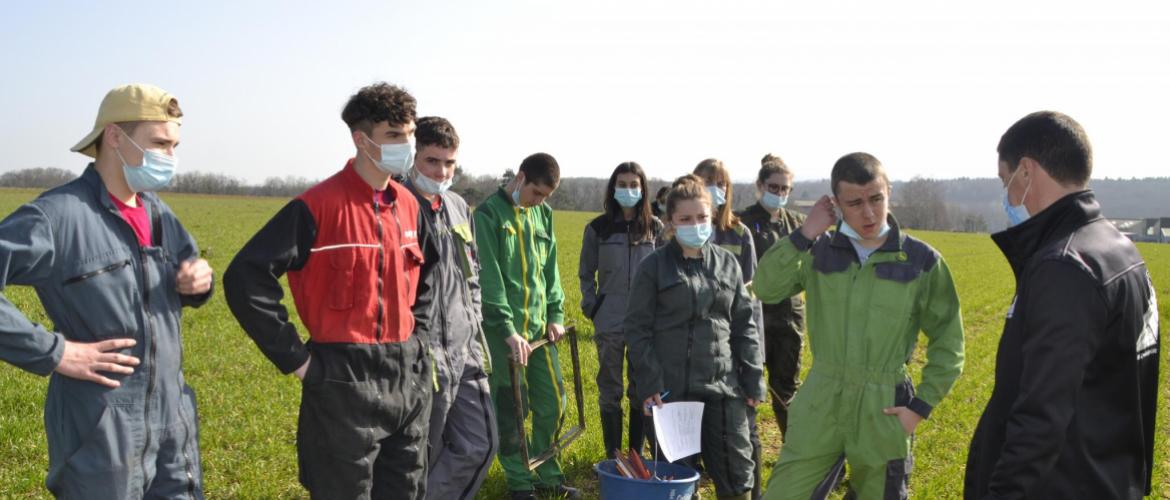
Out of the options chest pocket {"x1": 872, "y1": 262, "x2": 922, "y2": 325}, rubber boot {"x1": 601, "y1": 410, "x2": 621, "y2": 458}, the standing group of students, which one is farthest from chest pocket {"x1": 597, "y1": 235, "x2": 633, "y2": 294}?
chest pocket {"x1": 872, "y1": 262, "x2": 922, "y2": 325}

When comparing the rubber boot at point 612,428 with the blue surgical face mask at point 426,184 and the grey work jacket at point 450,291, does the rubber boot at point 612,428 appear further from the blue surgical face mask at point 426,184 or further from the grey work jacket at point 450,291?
the blue surgical face mask at point 426,184

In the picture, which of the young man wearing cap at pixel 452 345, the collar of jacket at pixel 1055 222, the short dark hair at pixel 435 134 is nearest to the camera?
the collar of jacket at pixel 1055 222

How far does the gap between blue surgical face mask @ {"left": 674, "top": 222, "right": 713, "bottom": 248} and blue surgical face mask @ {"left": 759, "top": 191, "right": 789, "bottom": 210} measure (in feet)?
6.56

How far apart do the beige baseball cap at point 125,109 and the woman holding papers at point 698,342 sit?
9.45 ft

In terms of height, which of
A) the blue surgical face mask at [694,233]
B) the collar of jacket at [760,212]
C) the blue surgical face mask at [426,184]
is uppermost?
the blue surgical face mask at [426,184]

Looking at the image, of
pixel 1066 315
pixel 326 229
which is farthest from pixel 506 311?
pixel 1066 315

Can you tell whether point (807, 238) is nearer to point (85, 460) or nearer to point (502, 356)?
point (502, 356)

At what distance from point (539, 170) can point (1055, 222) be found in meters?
3.83

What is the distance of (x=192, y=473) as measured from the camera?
12.3 feet

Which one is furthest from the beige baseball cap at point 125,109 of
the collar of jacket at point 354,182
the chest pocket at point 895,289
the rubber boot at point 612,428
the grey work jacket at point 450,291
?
the rubber boot at point 612,428

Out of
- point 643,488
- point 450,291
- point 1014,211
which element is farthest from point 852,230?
point 450,291

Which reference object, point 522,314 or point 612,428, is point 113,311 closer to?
point 522,314

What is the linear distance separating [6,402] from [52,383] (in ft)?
20.6

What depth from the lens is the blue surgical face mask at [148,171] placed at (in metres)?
3.69
